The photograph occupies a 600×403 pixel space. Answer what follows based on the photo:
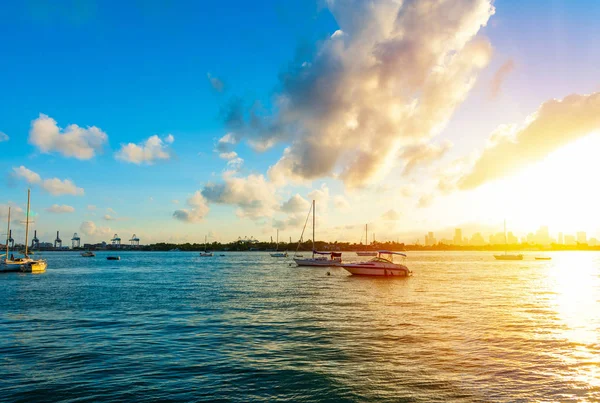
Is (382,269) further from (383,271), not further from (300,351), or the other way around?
(300,351)

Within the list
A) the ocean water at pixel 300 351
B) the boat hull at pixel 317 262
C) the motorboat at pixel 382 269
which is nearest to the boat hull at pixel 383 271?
the motorboat at pixel 382 269

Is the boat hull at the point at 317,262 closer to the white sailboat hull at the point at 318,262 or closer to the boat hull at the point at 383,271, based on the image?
the white sailboat hull at the point at 318,262

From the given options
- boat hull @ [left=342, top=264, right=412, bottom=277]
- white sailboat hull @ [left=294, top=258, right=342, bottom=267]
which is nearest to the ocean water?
boat hull @ [left=342, top=264, right=412, bottom=277]

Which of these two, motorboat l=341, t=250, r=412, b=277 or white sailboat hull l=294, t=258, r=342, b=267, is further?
white sailboat hull l=294, t=258, r=342, b=267

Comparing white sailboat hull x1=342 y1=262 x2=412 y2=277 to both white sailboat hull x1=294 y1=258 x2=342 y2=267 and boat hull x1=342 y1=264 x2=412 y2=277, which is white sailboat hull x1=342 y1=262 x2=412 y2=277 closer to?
boat hull x1=342 y1=264 x2=412 y2=277

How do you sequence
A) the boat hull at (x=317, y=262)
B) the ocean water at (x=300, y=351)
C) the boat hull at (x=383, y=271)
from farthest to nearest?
1. the boat hull at (x=317, y=262)
2. the boat hull at (x=383, y=271)
3. the ocean water at (x=300, y=351)

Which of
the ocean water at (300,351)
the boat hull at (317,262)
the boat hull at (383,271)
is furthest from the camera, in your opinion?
the boat hull at (317,262)

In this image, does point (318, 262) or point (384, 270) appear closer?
point (384, 270)

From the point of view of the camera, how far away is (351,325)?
3416 centimetres

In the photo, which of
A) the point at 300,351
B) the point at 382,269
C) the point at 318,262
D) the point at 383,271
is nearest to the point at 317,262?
the point at 318,262

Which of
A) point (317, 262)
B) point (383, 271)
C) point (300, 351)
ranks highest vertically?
point (383, 271)

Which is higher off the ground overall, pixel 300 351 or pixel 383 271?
pixel 383 271

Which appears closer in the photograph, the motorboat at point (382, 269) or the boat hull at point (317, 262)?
the motorboat at point (382, 269)

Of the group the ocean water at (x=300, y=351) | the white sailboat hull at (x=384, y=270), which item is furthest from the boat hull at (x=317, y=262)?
the ocean water at (x=300, y=351)
